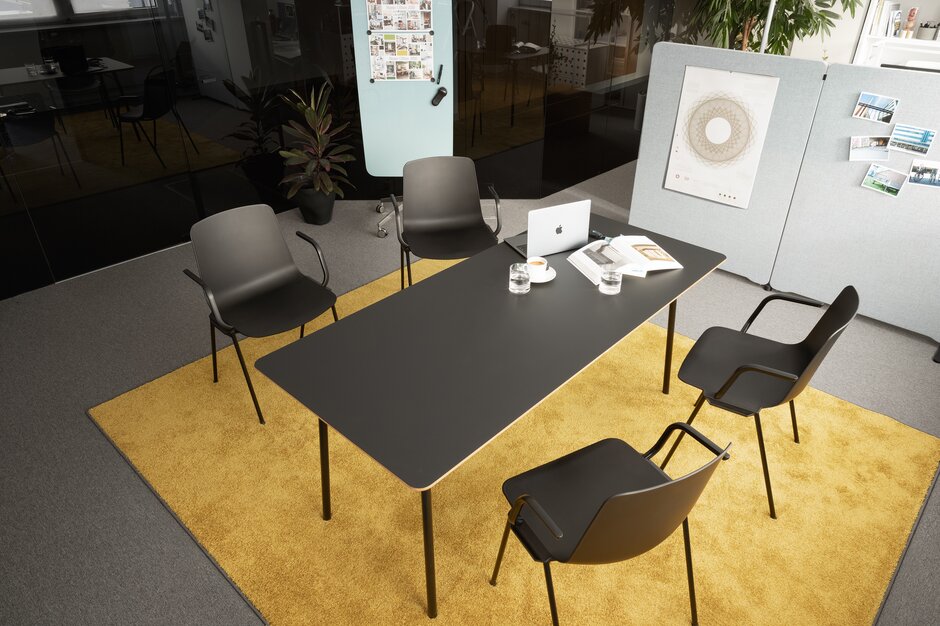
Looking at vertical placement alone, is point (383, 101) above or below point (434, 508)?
above

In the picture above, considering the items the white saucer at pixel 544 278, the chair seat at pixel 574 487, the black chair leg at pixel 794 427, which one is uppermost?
the white saucer at pixel 544 278

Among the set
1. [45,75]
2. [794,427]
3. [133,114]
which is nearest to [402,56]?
[133,114]

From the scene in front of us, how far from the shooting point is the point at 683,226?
468cm

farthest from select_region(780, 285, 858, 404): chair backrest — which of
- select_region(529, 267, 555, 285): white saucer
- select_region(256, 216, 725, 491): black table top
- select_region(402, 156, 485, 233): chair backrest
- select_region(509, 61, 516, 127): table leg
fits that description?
select_region(509, 61, 516, 127): table leg

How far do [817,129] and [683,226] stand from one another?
42.5 inches

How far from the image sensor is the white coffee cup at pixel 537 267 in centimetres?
282

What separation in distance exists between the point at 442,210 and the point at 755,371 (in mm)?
2147

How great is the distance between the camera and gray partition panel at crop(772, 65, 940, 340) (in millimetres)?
3574

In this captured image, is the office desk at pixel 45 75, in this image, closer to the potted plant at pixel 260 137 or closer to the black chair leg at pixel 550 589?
the potted plant at pixel 260 137

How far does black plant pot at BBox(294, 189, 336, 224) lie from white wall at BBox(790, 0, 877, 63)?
4.70 m

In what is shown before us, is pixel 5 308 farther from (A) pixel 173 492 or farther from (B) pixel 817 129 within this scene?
(B) pixel 817 129

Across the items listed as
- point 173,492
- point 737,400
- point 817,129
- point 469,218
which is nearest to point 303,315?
point 173,492

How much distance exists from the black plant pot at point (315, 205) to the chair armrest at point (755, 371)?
3636 mm

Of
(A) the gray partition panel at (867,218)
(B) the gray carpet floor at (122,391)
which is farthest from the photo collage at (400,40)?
(A) the gray partition panel at (867,218)
